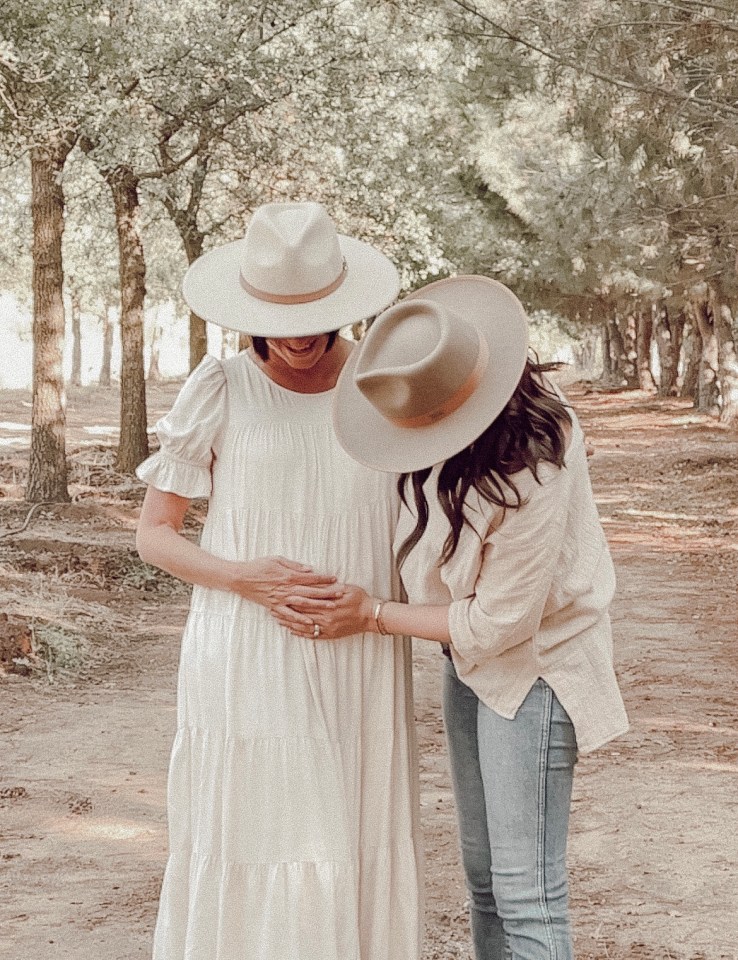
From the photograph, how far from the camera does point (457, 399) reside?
258cm

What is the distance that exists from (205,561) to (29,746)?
4076 millimetres

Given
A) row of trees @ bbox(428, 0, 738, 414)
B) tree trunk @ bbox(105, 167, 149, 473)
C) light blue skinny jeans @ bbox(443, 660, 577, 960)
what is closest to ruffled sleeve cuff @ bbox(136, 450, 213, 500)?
light blue skinny jeans @ bbox(443, 660, 577, 960)

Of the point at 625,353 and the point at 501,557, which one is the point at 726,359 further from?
the point at 501,557

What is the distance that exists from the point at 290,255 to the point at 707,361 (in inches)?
1062

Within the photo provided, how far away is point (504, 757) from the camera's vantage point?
2.74m

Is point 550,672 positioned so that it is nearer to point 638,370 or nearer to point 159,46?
point 159,46

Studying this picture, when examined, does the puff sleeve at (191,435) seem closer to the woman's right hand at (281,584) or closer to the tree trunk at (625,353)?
the woman's right hand at (281,584)

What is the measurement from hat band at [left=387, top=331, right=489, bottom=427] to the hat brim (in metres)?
0.40

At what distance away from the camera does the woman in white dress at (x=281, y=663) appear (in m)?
2.94

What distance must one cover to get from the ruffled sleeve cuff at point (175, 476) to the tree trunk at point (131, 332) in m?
13.0

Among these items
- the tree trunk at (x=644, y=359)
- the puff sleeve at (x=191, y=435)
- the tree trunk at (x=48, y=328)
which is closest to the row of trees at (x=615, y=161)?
the tree trunk at (x=644, y=359)

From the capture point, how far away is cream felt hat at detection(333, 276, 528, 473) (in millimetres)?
2551

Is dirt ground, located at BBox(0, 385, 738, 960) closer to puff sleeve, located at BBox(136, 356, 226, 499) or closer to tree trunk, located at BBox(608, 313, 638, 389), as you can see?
puff sleeve, located at BBox(136, 356, 226, 499)

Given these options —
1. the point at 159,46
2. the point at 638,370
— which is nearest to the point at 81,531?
the point at 159,46
